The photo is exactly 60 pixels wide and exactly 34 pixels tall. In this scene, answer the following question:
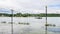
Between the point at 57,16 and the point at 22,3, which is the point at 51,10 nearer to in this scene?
the point at 57,16

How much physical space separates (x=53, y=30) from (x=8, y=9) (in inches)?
50.6

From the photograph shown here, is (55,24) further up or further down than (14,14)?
further down

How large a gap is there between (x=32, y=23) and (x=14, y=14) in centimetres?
52

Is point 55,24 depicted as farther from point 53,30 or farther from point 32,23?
point 32,23

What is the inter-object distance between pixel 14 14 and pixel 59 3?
1.18 metres

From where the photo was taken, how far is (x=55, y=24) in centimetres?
252

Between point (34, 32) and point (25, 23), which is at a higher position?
point (25, 23)

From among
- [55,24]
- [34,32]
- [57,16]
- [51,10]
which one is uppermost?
[51,10]

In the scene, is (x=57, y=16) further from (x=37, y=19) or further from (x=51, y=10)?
(x=37, y=19)

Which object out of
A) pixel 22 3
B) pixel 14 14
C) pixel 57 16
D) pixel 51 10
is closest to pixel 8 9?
pixel 14 14

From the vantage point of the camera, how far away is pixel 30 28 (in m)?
2.59

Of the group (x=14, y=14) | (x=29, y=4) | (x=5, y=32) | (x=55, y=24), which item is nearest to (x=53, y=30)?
(x=55, y=24)

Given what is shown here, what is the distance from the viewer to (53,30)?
2.57 metres

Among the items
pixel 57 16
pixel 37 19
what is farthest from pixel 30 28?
pixel 57 16
